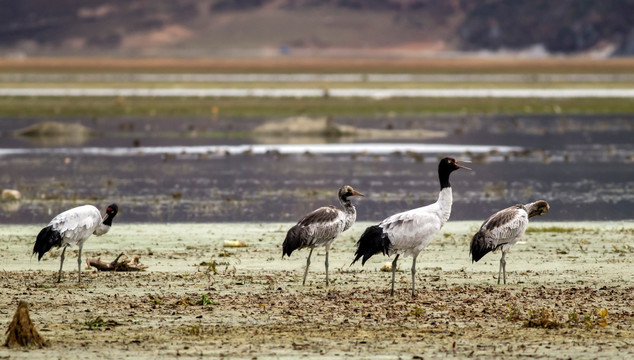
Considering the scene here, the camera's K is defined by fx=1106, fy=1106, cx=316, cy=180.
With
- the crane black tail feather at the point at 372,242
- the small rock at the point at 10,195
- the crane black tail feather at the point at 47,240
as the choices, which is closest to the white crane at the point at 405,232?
the crane black tail feather at the point at 372,242

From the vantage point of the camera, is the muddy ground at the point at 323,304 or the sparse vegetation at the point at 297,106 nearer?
the muddy ground at the point at 323,304

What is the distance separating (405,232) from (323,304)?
1.58 metres

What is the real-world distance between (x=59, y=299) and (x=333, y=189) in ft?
56.0

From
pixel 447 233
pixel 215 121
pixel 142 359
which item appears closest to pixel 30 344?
pixel 142 359

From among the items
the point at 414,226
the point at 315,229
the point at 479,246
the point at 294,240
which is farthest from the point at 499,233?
the point at 294,240

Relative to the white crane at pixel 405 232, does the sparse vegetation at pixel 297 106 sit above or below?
above

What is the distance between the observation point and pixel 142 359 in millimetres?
11992

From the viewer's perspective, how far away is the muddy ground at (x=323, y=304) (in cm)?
1255

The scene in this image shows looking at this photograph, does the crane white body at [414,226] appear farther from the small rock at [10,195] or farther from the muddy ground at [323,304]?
the small rock at [10,195]

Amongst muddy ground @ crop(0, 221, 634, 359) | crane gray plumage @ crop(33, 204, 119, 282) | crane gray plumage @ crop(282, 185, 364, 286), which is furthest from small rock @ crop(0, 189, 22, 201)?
crane gray plumage @ crop(282, 185, 364, 286)

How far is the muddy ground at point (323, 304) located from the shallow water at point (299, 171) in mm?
6118

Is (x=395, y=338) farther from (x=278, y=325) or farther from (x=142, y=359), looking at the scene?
(x=142, y=359)

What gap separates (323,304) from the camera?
1496cm

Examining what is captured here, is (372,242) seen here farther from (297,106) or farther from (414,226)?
(297,106)
